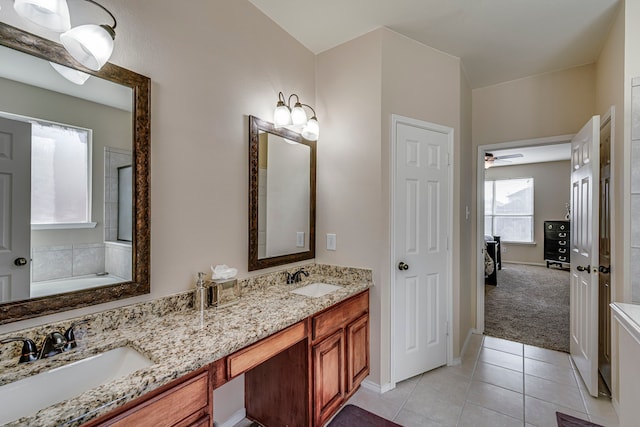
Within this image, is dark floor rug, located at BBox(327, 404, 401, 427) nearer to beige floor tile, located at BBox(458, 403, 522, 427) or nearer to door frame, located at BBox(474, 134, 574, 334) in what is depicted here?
beige floor tile, located at BBox(458, 403, 522, 427)

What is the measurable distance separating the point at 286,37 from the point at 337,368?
7.90ft

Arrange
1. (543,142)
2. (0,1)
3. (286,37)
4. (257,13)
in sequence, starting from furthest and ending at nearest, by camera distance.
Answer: (543,142)
(286,37)
(257,13)
(0,1)

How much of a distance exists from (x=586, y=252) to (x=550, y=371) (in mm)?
1065

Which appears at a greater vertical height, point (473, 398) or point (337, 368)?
point (337, 368)

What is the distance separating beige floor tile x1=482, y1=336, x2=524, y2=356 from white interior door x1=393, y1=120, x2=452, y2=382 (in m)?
0.76

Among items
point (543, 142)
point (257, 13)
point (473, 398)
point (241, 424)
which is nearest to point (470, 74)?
point (543, 142)

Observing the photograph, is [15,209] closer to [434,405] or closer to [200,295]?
[200,295]

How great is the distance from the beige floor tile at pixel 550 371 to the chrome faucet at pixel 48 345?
313 centimetres

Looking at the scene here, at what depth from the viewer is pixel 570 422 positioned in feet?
6.20

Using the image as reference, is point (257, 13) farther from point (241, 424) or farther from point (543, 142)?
point (543, 142)

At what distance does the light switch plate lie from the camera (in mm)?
2438

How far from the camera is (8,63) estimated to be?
1.05 m

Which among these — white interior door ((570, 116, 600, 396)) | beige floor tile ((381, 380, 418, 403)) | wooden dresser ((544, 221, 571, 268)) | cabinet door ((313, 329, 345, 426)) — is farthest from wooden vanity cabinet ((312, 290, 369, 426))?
wooden dresser ((544, 221, 571, 268))

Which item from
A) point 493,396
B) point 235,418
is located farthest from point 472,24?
point 235,418
